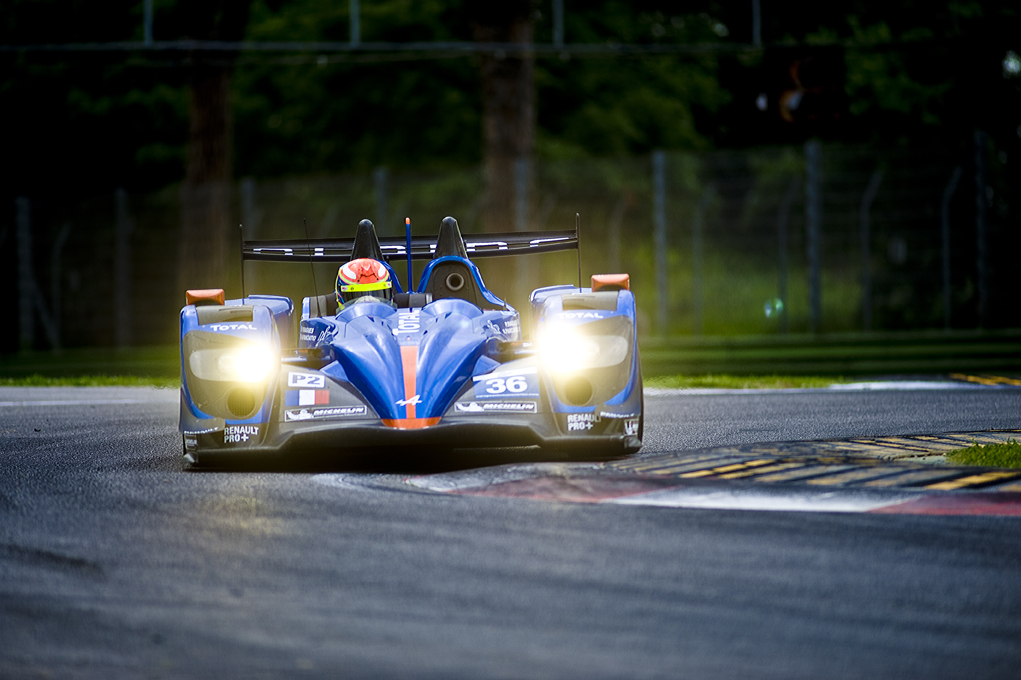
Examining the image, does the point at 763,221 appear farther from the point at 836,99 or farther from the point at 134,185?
the point at 134,185

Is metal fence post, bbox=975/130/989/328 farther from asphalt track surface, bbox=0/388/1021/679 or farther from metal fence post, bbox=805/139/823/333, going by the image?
asphalt track surface, bbox=0/388/1021/679

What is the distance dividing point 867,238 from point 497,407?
15984 millimetres

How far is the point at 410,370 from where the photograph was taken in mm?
8031

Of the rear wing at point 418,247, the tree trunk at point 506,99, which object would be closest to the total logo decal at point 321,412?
the rear wing at point 418,247

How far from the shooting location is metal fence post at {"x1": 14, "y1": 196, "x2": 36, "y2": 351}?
1017 inches

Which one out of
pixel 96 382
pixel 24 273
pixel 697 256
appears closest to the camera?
pixel 96 382

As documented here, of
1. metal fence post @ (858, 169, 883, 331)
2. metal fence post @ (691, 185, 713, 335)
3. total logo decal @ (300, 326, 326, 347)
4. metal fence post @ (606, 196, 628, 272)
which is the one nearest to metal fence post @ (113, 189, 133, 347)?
metal fence post @ (606, 196, 628, 272)

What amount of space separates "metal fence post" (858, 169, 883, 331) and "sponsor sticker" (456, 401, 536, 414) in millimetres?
15804

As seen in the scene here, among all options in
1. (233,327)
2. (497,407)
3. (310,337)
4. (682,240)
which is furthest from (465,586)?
(682,240)

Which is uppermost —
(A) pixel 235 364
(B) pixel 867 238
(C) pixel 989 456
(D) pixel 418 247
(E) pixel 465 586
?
(B) pixel 867 238

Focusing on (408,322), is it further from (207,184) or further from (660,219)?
(207,184)

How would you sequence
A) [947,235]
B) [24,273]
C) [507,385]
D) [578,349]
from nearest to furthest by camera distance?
[507,385] → [578,349] → [947,235] → [24,273]

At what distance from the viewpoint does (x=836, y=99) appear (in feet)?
78.9

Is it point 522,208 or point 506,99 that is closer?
point 506,99
